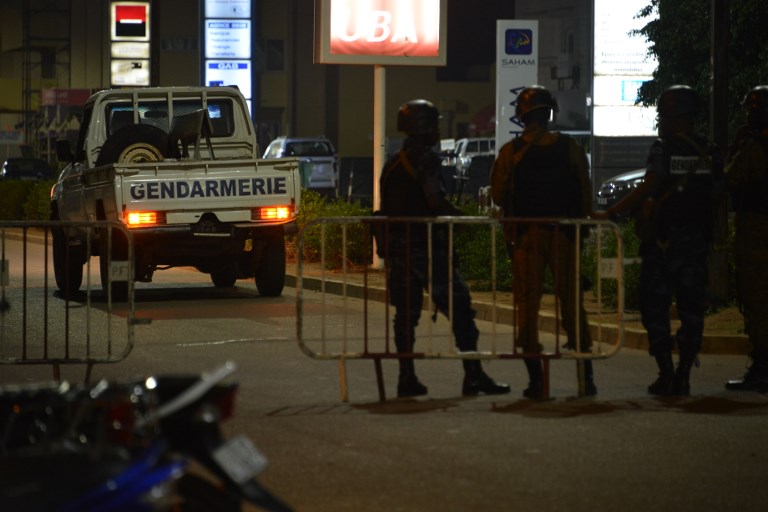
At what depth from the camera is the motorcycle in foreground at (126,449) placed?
3.76 meters

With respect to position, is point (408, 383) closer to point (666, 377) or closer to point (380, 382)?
point (380, 382)

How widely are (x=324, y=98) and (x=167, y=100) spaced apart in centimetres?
5289

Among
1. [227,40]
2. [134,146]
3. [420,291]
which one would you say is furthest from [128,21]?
[420,291]

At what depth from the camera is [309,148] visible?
49.6 metres

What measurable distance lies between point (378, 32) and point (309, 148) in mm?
30609

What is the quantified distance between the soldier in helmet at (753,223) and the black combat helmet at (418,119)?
1911 mm

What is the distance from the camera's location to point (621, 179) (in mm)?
29922

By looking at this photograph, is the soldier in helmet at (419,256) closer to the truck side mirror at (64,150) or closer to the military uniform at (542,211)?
the military uniform at (542,211)

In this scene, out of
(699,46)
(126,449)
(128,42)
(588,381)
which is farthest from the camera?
(128,42)

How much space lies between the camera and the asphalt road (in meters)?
6.86

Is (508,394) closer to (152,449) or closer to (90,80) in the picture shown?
(152,449)

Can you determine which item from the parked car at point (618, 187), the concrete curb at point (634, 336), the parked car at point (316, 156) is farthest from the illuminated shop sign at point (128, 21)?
the concrete curb at point (634, 336)

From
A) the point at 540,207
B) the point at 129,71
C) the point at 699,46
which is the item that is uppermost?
the point at 129,71

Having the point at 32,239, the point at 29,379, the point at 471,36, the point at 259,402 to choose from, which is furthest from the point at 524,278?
the point at 471,36
